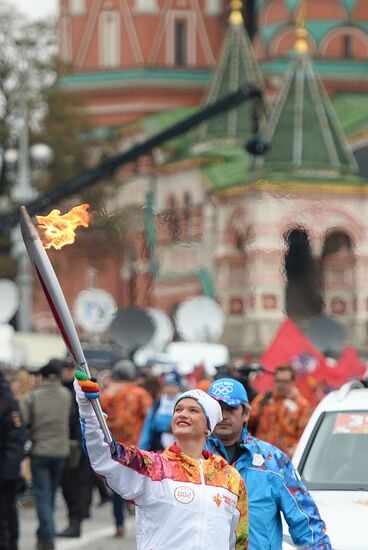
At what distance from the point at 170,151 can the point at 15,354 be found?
137 feet

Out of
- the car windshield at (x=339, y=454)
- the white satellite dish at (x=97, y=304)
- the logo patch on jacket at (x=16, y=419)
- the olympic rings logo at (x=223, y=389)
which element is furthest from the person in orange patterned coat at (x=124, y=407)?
the olympic rings logo at (x=223, y=389)

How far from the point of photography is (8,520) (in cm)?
1368

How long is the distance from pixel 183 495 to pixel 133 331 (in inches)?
698

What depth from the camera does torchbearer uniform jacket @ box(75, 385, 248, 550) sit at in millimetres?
7457

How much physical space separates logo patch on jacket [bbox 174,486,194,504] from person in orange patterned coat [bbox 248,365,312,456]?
6.96 metres

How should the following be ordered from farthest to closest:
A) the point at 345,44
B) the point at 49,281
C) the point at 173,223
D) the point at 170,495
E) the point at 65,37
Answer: the point at 65,37 → the point at 345,44 → the point at 173,223 → the point at 170,495 → the point at 49,281

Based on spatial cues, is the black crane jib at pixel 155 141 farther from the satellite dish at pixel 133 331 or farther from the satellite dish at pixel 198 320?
the satellite dish at pixel 198 320

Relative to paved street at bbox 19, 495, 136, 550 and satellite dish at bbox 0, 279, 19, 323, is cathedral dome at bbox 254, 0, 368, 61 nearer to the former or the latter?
satellite dish at bbox 0, 279, 19, 323

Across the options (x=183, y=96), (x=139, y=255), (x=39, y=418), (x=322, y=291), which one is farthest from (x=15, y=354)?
(x=183, y=96)

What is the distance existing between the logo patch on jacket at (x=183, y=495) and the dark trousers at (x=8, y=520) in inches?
245

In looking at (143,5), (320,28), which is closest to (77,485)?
(320,28)

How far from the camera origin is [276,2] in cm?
7212

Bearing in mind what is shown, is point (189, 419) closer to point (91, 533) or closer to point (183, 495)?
point (183, 495)

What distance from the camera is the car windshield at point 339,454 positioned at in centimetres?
1078
